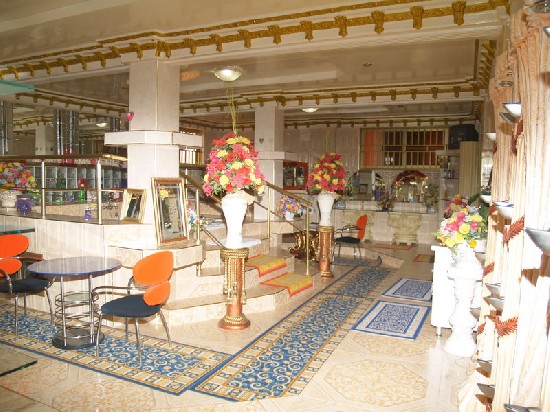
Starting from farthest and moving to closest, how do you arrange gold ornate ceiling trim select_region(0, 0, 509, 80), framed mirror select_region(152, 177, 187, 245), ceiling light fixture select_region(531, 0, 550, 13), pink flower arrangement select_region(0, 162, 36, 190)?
pink flower arrangement select_region(0, 162, 36, 190) → framed mirror select_region(152, 177, 187, 245) → gold ornate ceiling trim select_region(0, 0, 509, 80) → ceiling light fixture select_region(531, 0, 550, 13)

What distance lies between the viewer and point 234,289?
16.3ft

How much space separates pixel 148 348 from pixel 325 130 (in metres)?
9.68

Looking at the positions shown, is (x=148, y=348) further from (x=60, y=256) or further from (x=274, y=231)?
(x=274, y=231)

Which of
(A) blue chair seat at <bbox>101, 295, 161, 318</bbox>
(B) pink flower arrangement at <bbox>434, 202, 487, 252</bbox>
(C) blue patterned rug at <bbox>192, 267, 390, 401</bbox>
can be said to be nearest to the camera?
(C) blue patterned rug at <bbox>192, 267, 390, 401</bbox>

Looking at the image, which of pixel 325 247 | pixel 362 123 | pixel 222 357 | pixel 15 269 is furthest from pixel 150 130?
pixel 362 123

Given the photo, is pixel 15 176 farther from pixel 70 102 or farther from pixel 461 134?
pixel 461 134

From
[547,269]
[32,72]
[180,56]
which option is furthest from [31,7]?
[547,269]

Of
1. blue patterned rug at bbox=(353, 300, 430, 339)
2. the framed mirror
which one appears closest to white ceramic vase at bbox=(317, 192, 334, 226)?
blue patterned rug at bbox=(353, 300, 430, 339)

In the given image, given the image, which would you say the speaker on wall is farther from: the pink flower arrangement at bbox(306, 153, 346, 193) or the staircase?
the staircase

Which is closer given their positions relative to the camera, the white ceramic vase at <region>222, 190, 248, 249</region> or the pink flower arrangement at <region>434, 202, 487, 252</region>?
the pink flower arrangement at <region>434, 202, 487, 252</region>

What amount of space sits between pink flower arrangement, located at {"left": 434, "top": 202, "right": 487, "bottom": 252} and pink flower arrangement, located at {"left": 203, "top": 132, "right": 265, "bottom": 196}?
6.63ft

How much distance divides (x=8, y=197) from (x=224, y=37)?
418cm

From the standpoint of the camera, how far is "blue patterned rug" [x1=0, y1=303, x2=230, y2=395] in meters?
3.68

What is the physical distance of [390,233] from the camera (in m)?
11.6
